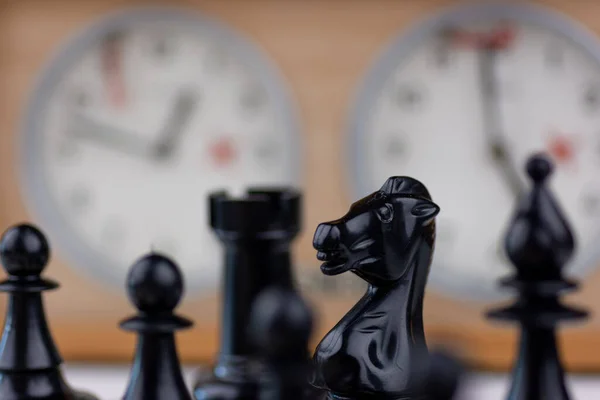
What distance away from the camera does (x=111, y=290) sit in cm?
157

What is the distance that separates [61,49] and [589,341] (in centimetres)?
95

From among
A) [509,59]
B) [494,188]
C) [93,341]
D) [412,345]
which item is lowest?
[93,341]

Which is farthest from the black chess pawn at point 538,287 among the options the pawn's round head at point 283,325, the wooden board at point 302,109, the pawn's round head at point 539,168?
the wooden board at point 302,109

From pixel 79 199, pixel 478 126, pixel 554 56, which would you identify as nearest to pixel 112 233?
pixel 79 199

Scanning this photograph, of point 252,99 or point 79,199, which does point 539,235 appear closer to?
point 252,99

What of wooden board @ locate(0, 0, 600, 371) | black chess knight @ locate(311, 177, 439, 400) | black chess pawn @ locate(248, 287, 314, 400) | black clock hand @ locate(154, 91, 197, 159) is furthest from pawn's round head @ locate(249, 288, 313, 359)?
black clock hand @ locate(154, 91, 197, 159)

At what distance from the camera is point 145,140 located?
1.55 m

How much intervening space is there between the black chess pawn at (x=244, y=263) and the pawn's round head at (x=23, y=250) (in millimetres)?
161

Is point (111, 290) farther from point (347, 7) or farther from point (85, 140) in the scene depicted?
point (347, 7)

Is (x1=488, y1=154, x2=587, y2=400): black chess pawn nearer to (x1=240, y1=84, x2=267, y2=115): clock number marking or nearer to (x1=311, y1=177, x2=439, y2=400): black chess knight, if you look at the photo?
(x1=311, y1=177, x2=439, y2=400): black chess knight

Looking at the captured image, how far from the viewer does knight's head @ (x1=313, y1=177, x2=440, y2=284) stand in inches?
20.9

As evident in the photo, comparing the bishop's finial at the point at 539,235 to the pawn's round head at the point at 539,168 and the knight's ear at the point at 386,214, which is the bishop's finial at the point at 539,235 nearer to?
the pawn's round head at the point at 539,168

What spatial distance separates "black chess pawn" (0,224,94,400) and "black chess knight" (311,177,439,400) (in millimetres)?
234

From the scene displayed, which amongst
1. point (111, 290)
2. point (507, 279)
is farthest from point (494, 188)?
point (507, 279)
